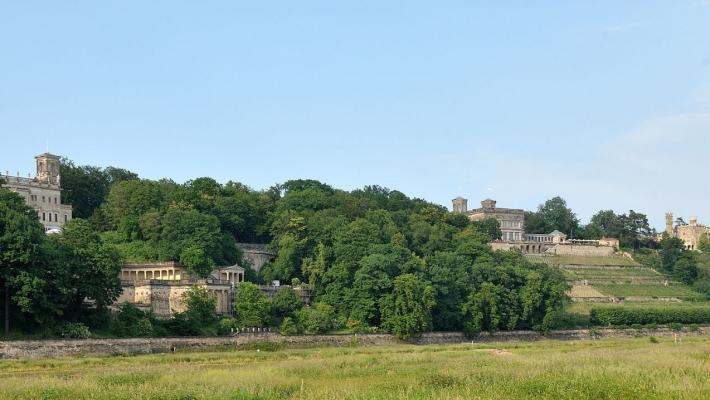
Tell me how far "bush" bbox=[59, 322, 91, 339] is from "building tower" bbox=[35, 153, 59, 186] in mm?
38600

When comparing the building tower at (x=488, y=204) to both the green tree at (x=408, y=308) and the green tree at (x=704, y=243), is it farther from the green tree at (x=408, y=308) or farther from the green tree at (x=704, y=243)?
the green tree at (x=408, y=308)

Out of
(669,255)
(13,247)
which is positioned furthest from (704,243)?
(13,247)

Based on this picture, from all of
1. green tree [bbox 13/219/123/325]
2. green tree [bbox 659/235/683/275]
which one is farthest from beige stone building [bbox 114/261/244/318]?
green tree [bbox 659/235/683/275]

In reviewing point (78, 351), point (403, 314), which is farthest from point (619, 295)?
point (78, 351)

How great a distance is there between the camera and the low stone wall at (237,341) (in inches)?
2074

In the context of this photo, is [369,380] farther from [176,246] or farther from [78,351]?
[176,246]

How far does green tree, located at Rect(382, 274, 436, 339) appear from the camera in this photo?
7150cm

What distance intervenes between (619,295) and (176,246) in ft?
187

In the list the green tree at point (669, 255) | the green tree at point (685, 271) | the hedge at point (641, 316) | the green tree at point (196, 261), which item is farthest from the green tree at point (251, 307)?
the green tree at point (669, 255)

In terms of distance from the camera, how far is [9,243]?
175 ft

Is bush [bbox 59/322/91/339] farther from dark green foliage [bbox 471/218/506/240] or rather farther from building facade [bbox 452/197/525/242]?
building facade [bbox 452/197/525/242]

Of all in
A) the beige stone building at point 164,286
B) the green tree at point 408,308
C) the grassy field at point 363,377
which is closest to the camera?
the grassy field at point 363,377

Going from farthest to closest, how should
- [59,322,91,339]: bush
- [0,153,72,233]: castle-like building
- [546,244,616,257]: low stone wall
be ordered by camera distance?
[546,244,616,257]: low stone wall < [0,153,72,233]: castle-like building < [59,322,91,339]: bush

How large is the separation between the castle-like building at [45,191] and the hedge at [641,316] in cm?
5319
